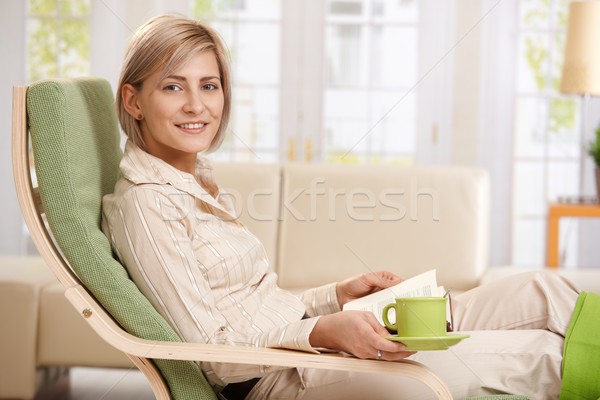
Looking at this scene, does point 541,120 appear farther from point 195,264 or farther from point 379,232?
point 195,264

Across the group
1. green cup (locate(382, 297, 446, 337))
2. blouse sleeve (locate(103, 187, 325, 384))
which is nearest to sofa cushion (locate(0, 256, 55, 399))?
blouse sleeve (locate(103, 187, 325, 384))

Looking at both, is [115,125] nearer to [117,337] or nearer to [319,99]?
[117,337]

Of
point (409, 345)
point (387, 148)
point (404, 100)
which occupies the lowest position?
point (409, 345)

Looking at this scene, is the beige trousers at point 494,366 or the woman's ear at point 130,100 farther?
the woman's ear at point 130,100

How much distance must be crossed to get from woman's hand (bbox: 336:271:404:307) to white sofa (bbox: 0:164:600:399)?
3.40 ft

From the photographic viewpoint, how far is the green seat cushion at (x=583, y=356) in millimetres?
1443

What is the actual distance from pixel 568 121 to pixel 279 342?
3637mm

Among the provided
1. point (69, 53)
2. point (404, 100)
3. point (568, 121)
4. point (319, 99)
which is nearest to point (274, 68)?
point (319, 99)

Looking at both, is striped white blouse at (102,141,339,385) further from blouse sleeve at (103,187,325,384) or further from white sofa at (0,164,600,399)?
white sofa at (0,164,600,399)

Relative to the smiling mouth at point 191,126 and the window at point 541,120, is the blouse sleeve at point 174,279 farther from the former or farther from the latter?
the window at point 541,120

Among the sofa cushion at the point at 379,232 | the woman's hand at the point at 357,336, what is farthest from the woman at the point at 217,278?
the sofa cushion at the point at 379,232

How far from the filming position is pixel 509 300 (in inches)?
69.4

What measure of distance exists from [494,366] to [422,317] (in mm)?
396

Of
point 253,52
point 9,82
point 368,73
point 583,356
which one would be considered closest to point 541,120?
point 368,73
